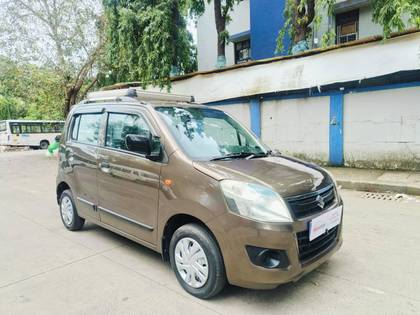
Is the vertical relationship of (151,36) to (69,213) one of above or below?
above

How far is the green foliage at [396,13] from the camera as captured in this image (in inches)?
234

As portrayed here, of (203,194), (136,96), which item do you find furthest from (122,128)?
(203,194)

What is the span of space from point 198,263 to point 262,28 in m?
11.9

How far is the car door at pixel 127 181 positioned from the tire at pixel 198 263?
1.25ft

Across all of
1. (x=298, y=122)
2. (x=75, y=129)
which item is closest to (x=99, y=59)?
(x=298, y=122)

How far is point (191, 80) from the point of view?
36.2ft

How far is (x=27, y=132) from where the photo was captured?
1021 inches

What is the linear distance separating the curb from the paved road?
1.63m

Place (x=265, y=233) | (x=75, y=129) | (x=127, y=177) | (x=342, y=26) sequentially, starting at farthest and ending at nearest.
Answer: (x=342, y=26) < (x=75, y=129) < (x=127, y=177) < (x=265, y=233)

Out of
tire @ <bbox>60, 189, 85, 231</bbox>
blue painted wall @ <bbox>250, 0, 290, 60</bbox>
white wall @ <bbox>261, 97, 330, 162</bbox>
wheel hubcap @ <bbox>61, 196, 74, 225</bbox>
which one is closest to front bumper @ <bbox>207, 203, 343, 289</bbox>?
tire @ <bbox>60, 189, 85, 231</bbox>

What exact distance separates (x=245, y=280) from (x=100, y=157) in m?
2.26

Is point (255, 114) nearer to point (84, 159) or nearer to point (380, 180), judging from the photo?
point (380, 180)

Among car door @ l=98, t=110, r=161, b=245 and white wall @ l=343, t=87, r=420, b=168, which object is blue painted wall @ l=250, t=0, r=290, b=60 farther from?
car door @ l=98, t=110, r=161, b=245

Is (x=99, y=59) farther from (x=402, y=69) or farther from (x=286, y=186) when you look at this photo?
(x=286, y=186)
